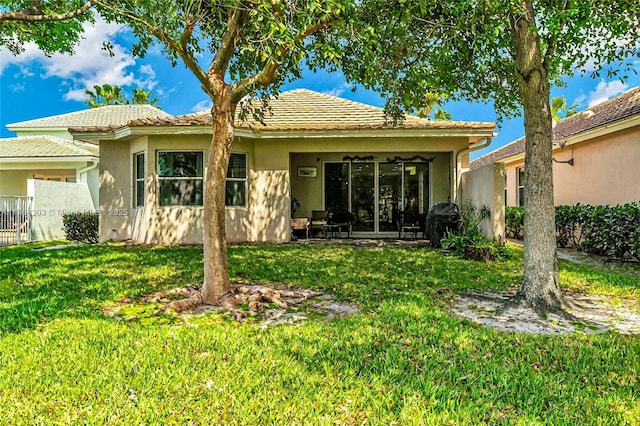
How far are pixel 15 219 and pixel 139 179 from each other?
4.90 m

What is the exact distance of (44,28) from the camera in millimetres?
11469

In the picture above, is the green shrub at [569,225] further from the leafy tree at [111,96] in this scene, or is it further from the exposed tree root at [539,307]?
the leafy tree at [111,96]

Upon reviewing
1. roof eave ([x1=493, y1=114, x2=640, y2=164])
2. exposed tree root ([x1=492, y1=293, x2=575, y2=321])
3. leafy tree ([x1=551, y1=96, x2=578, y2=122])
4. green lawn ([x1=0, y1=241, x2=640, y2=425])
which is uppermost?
leafy tree ([x1=551, y1=96, x2=578, y2=122])

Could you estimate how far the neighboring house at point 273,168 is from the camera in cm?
1153

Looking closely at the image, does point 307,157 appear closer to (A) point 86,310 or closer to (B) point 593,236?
(B) point 593,236

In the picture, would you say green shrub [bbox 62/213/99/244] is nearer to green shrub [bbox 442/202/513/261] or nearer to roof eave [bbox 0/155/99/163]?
roof eave [bbox 0/155/99/163]

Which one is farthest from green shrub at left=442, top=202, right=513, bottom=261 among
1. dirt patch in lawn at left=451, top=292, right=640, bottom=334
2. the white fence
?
the white fence

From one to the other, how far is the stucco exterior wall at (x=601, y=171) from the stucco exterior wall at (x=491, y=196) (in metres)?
3.40

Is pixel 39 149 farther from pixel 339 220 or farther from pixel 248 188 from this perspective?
pixel 339 220

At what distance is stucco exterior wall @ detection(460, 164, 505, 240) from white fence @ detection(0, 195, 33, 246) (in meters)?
14.2

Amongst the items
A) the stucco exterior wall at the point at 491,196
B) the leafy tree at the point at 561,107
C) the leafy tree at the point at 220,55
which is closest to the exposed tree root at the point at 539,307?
the leafy tree at the point at 220,55

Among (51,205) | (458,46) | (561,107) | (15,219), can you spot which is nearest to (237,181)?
(458,46)

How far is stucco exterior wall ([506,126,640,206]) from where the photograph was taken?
10243mm

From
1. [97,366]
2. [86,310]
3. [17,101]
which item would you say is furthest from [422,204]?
[17,101]
